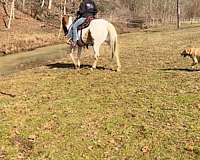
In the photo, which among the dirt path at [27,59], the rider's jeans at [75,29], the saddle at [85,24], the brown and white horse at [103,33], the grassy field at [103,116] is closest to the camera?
the grassy field at [103,116]

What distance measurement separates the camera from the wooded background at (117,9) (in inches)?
2827

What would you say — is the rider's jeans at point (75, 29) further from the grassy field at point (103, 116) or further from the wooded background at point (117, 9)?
the wooded background at point (117, 9)

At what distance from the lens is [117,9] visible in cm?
10238

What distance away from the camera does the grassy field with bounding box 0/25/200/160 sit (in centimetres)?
1187

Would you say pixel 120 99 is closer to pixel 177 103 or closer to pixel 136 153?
pixel 177 103

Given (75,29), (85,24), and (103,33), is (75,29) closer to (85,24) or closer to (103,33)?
(85,24)

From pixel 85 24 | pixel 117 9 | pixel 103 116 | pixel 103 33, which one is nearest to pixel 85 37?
pixel 85 24

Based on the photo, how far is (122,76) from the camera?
20422 mm

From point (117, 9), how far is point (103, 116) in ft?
294

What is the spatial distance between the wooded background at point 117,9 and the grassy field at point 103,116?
38.9m

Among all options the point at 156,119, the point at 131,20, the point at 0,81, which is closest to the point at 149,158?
the point at 156,119

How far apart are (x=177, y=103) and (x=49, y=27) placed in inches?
1992

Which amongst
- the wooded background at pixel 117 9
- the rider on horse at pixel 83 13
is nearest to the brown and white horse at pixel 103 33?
the rider on horse at pixel 83 13

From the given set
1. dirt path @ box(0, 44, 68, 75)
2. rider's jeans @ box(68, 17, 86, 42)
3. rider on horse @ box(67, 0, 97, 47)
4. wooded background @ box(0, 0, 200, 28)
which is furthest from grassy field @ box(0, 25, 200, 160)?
wooded background @ box(0, 0, 200, 28)
